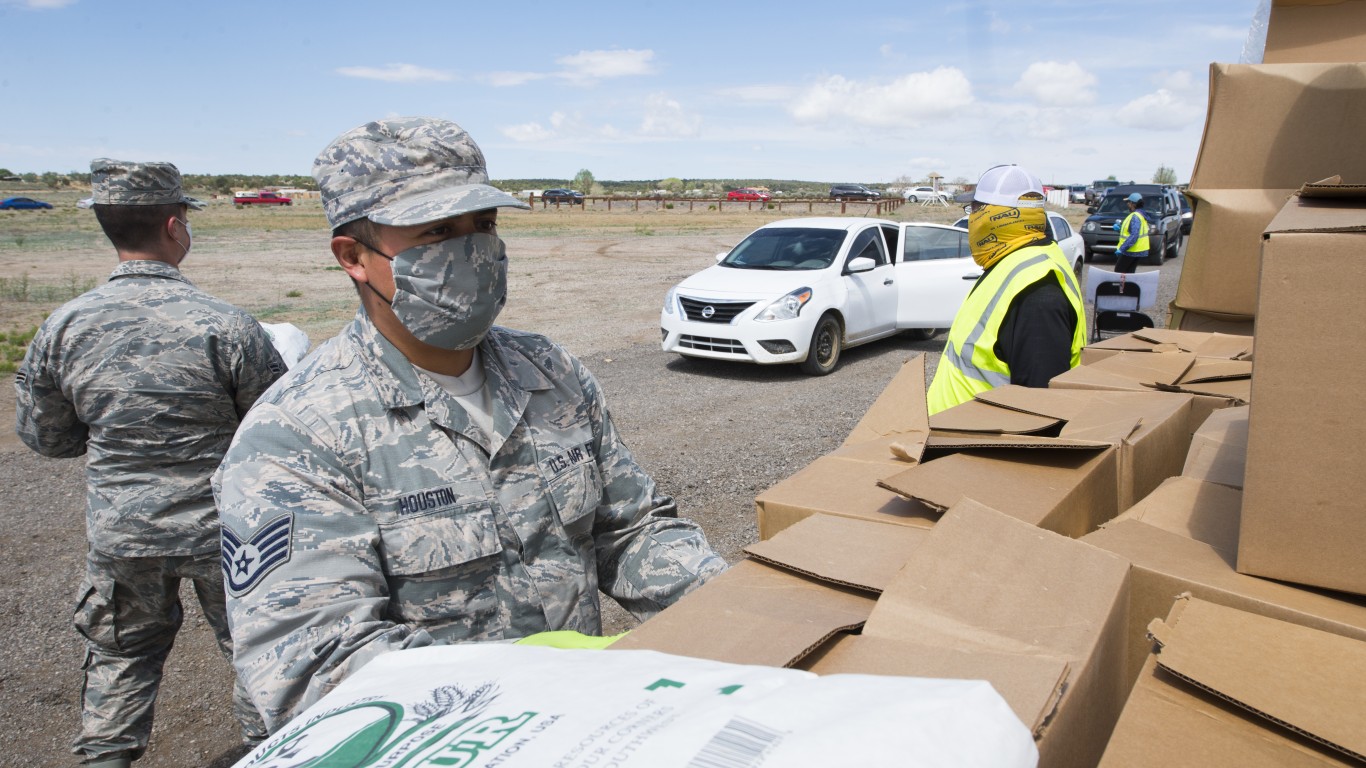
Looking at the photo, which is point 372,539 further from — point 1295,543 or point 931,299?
point 931,299

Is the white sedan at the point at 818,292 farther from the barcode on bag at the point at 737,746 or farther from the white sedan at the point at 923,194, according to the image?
the white sedan at the point at 923,194

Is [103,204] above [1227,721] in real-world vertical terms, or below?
above

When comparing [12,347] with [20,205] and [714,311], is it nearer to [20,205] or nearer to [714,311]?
[714,311]

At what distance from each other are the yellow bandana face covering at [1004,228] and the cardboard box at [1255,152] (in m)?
0.53

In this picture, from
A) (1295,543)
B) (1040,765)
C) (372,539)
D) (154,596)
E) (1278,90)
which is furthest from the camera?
(154,596)

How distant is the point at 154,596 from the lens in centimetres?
306

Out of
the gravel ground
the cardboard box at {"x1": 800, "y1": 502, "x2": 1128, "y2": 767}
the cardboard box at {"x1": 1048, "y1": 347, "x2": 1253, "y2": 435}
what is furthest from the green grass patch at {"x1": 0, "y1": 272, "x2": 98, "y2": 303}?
the cardboard box at {"x1": 800, "y1": 502, "x2": 1128, "y2": 767}

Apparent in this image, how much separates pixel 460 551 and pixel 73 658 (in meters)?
3.08

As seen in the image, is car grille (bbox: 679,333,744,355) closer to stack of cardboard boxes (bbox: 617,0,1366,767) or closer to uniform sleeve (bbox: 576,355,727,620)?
uniform sleeve (bbox: 576,355,727,620)

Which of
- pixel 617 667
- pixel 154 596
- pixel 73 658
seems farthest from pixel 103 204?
pixel 617 667

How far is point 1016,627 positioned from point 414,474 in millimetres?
1158

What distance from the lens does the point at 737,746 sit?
32.0 inches

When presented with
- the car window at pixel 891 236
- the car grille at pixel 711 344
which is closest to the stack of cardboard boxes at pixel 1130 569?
the car grille at pixel 711 344

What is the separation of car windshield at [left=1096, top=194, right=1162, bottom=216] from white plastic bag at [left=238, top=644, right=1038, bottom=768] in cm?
2391
